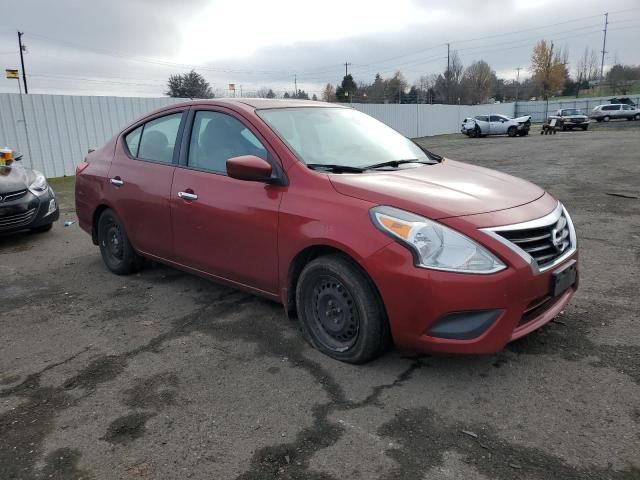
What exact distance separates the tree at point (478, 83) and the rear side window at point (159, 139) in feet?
264

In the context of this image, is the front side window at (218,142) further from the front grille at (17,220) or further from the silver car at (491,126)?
the silver car at (491,126)

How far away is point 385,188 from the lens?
3.12 metres

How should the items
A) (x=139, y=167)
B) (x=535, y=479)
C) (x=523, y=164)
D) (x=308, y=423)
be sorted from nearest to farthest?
(x=535, y=479) < (x=308, y=423) < (x=139, y=167) < (x=523, y=164)

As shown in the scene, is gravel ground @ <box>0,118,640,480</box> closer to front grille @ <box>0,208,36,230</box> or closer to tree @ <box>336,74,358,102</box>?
front grille @ <box>0,208,36,230</box>

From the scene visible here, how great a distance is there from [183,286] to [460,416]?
3060 mm

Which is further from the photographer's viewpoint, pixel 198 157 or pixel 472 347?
pixel 198 157

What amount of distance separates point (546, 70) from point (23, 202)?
83.8m

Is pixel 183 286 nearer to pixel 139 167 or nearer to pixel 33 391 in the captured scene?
pixel 139 167

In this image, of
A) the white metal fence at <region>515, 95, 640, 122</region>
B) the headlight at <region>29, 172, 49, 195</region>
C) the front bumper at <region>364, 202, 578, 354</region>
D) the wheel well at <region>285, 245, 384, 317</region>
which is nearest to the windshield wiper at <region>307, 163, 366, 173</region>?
the wheel well at <region>285, 245, 384, 317</region>

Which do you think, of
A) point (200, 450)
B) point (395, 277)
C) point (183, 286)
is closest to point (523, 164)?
point (183, 286)

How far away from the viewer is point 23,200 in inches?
265

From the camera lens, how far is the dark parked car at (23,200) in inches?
258

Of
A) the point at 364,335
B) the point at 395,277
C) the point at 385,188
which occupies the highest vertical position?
the point at 385,188

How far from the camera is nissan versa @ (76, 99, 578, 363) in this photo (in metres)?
2.78
